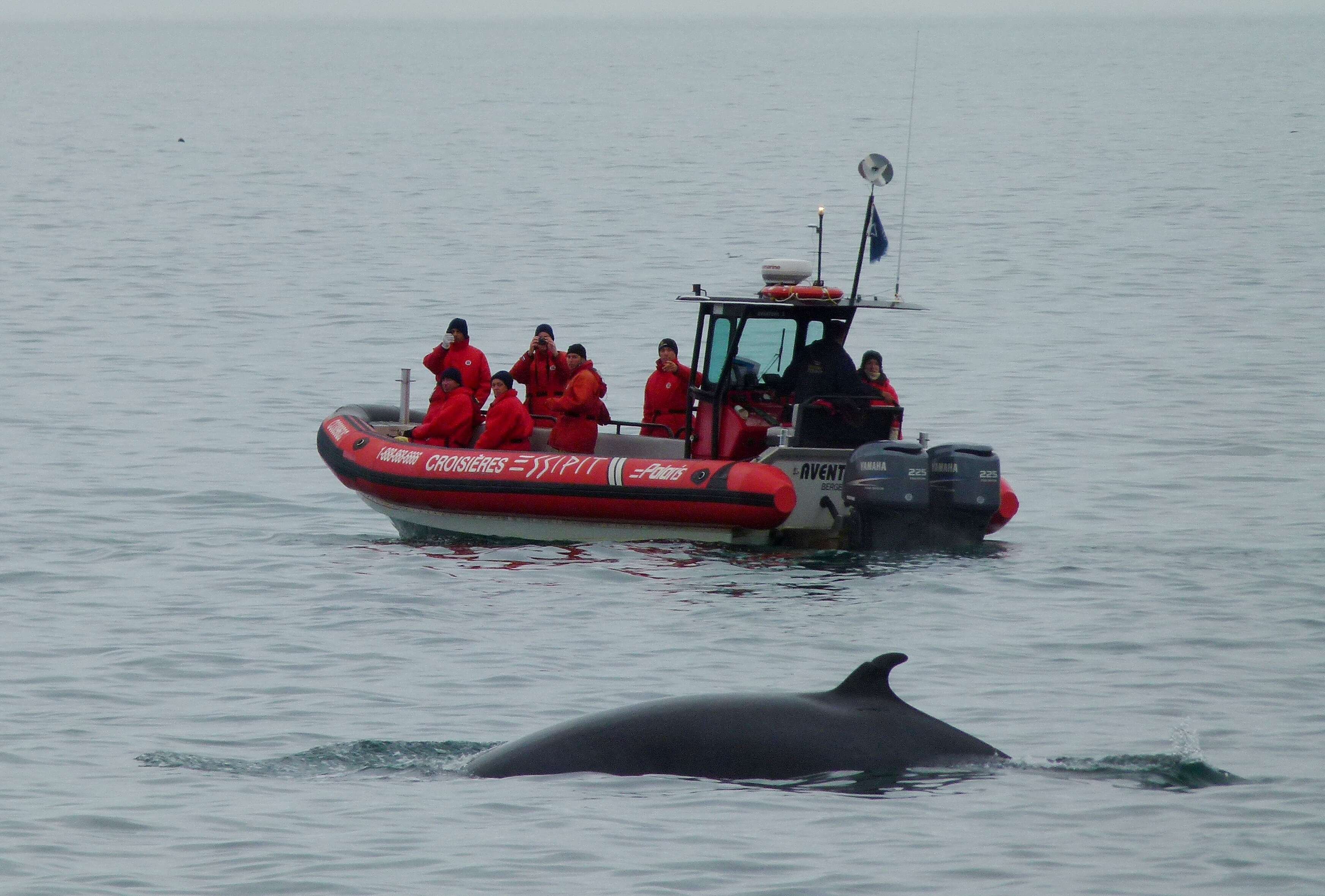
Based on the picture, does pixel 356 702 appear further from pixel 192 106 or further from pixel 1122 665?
pixel 192 106

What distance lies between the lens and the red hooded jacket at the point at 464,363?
682 inches

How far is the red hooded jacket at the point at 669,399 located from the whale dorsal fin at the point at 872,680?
8.67m

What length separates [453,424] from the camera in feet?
53.9

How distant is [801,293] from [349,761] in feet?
24.4

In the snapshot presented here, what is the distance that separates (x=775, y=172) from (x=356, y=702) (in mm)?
58014

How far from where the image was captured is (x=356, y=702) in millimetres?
10758

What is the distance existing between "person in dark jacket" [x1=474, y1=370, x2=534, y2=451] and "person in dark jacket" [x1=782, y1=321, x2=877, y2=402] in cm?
224

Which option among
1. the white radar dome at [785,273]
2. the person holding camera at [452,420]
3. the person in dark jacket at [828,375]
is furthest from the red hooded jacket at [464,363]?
the person in dark jacket at [828,375]

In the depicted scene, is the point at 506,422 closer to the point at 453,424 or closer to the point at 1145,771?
the point at 453,424

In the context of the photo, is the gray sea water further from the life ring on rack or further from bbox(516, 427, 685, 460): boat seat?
the life ring on rack

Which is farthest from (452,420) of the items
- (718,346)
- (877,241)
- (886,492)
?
(886,492)

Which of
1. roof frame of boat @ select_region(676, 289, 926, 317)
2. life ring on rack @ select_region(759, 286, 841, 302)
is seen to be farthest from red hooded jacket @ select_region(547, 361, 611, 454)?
life ring on rack @ select_region(759, 286, 841, 302)

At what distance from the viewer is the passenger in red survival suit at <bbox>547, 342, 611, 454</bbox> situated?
15992 mm

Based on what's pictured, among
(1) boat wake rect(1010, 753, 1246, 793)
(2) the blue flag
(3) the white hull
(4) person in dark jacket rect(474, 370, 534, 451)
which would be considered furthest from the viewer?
(4) person in dark jacket rect(474, 370, 534, 451)
